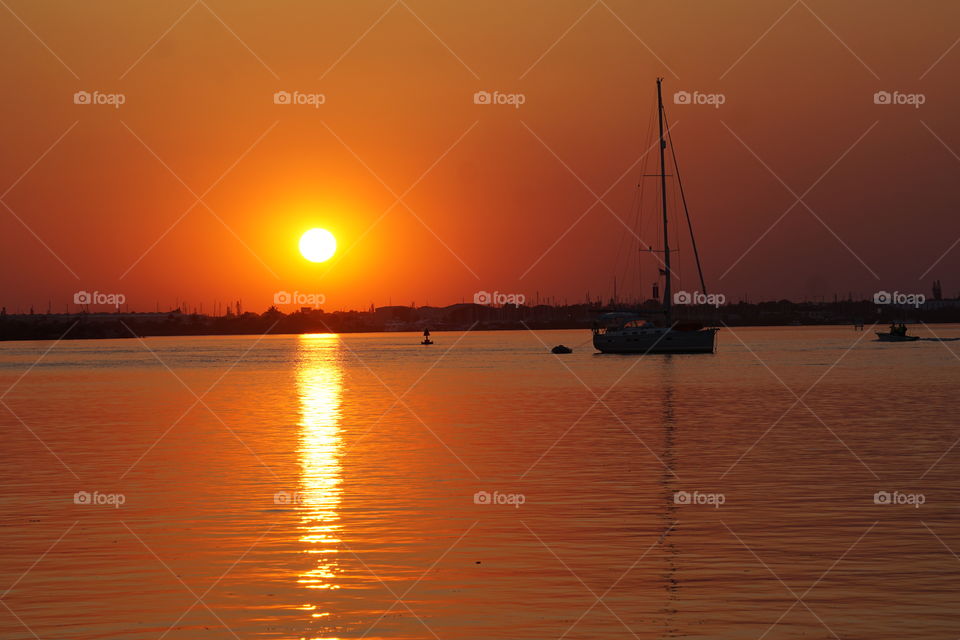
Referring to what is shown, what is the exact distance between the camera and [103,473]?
1391 inches

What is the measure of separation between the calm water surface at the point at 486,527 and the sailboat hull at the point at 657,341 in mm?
83692

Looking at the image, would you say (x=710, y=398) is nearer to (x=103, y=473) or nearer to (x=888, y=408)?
(x=888, y=408)

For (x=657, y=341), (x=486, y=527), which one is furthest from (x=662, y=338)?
(x=486, y=527)

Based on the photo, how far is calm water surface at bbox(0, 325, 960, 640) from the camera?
1741cm

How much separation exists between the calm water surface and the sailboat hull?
8369 cm

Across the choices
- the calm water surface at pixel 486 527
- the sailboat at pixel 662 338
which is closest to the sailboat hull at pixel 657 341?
the sailboat at pixel 662 338

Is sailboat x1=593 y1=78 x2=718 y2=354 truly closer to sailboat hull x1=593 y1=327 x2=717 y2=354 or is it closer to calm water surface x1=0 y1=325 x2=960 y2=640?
sailboat hull x1=593 y1=327 x2=717 y2=354

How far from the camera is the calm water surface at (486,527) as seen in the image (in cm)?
1741

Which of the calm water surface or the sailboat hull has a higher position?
the sailboat hull

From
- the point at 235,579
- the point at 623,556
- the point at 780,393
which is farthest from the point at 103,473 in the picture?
the point at 780,393

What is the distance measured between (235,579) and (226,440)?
26.3m

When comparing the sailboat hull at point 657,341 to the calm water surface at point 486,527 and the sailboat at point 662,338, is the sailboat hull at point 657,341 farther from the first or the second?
the calm water surface at point 486,527

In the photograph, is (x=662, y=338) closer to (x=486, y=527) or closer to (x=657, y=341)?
(x=657, y=341)

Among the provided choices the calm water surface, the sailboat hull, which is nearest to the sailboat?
the sailboat hull
